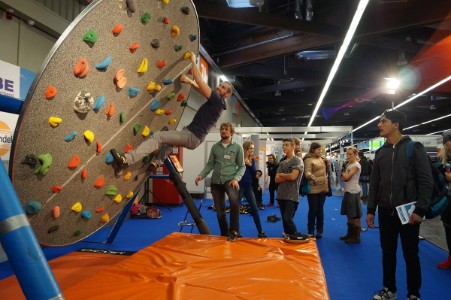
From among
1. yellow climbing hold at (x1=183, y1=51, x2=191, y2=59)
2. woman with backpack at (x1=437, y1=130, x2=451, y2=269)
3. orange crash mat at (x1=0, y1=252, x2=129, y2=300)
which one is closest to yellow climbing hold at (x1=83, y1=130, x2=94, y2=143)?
yellow climbing hold at (x1=183, y1=51, x2=191, y2=59)

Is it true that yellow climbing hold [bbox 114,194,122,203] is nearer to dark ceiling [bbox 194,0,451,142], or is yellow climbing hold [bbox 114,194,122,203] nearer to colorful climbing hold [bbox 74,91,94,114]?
colorful climbing hold [bbox 74,91,94,114]

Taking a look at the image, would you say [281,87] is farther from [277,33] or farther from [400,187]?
[400,187]

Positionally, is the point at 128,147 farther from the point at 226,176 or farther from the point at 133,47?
the point at 226,176

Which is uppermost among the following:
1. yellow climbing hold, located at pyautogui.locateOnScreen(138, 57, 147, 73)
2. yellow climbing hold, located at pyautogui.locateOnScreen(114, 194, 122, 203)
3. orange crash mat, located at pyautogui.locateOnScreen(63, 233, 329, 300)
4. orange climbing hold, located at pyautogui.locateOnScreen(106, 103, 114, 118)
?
yellow climbing hold, located at pyautogui.locateOnScreen(138, 57, 147, 73)

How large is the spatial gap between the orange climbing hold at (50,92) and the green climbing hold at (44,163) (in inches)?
9.8

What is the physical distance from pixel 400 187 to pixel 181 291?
191cm

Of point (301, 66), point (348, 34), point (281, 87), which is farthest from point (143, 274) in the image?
point (281, 87)

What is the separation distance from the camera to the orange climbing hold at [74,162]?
1.48m

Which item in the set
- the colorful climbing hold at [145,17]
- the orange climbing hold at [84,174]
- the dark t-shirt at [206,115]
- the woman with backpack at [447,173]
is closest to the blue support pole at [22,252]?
the orange climbing hold at [84,174]

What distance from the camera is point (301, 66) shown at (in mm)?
9742

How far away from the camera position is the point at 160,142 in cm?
222

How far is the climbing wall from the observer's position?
3.98ft

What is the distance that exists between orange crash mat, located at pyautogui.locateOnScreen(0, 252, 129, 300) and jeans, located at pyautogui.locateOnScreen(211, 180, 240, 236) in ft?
3.89

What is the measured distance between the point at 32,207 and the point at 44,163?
0.66 ft
